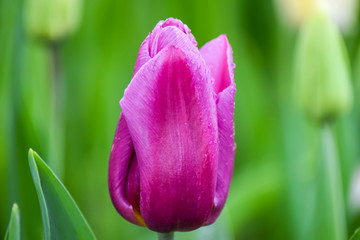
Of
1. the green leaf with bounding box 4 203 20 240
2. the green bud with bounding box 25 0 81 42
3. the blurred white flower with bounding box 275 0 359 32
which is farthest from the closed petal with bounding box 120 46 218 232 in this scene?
the blurred white flower with bounding box 275 0 359 32

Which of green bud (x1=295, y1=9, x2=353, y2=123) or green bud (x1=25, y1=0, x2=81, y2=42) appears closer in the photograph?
green bud (x1=295, y1=9, x2=353, y2=123)

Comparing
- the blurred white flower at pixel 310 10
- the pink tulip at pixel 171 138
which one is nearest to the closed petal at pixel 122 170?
the pink tulip at pixel 171 138

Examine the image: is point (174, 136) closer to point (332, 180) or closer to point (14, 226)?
point (14, 226)

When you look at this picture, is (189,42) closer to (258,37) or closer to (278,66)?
(278,66)

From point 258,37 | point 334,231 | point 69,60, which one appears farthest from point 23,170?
point 258,37

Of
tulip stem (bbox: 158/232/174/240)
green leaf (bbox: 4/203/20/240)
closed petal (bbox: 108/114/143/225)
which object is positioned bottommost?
tulip stem (bbox: 158/232/174/240)

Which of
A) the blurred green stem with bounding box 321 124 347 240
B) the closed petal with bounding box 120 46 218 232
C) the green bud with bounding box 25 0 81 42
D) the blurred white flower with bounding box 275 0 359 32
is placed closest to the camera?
the closed petal with bounding box 120 46 218 232

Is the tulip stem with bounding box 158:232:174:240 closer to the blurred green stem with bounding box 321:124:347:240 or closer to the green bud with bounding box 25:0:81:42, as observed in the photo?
the blurred green stem with bounding box 321:124:347:240
